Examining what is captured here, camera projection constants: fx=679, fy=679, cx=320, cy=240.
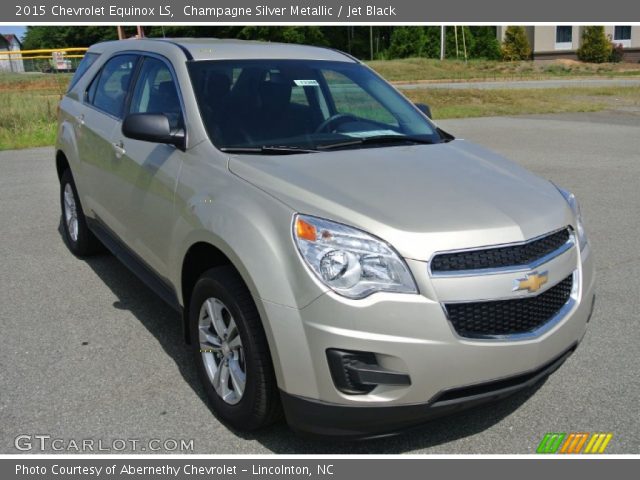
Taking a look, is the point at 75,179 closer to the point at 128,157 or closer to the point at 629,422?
the point at 128,157

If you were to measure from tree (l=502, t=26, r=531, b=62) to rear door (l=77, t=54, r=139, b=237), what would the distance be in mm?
51652

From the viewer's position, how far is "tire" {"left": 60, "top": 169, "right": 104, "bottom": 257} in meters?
5.73

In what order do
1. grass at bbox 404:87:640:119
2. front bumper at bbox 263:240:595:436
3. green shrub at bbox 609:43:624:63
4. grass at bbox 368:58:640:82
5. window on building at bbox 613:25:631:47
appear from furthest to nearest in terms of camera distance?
window on building at bbox 613:25:631:47 → green shrub at bbox 609:43:624:63 → grass at bbox 368:58:640:82 → grass at bbox 404:87:640:119 → front bumper at bbox 263:240:595:436

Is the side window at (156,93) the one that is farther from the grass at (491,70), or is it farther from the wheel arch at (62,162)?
the grass at (491,70)

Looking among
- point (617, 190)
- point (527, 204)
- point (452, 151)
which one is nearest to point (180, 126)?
point (452, 151)

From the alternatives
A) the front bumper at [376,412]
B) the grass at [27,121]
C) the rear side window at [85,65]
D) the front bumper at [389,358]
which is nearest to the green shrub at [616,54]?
the grass at [27,121]

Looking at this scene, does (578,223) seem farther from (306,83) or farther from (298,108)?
(306,83)

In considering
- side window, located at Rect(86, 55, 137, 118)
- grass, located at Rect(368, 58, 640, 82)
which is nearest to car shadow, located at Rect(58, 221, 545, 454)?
side window, located at Rect(86, 55, 137, 118)

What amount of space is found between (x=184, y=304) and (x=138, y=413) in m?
0.61

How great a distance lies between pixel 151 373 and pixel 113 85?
89.9 inches

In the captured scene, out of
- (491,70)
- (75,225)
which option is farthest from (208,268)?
(491,70)

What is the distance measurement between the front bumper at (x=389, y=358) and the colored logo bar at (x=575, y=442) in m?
0.51

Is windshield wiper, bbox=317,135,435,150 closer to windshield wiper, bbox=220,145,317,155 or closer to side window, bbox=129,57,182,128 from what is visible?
windshield wiper, bbox=220,145,317,155

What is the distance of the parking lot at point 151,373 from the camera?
10.6 ft
